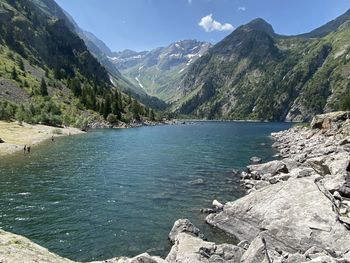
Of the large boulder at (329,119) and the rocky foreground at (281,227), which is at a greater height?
the large boulder at (329,119)

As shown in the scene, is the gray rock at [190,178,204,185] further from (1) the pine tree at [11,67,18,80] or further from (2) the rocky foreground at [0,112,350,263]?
(1) the pine tree at [11,67,18,80]

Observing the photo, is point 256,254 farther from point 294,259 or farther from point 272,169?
point 272,169

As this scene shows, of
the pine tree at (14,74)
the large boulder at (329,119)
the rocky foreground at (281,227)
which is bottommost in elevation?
the rocky foreground at (281,227)

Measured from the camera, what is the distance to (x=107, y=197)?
1681 inches

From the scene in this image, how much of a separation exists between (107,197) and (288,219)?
23771 millimetres

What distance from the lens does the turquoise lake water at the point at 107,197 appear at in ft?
97.6

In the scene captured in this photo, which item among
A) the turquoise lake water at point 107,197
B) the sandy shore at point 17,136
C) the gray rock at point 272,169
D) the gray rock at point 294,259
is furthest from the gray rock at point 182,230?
the sandy shore at point 17,136

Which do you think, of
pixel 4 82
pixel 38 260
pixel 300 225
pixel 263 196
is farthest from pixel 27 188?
pixel 4 82

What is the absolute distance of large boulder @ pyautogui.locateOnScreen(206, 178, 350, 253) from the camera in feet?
80.2

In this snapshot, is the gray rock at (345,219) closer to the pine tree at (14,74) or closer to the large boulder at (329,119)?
the large boulder at (329,119)

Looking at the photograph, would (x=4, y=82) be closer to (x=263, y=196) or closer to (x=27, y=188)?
(x=27, y=188)

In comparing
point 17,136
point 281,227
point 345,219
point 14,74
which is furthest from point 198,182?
point 14,74

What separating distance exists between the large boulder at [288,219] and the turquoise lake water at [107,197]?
2208 millimetres

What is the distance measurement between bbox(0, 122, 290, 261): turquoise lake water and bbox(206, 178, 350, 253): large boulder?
2.21 meters
